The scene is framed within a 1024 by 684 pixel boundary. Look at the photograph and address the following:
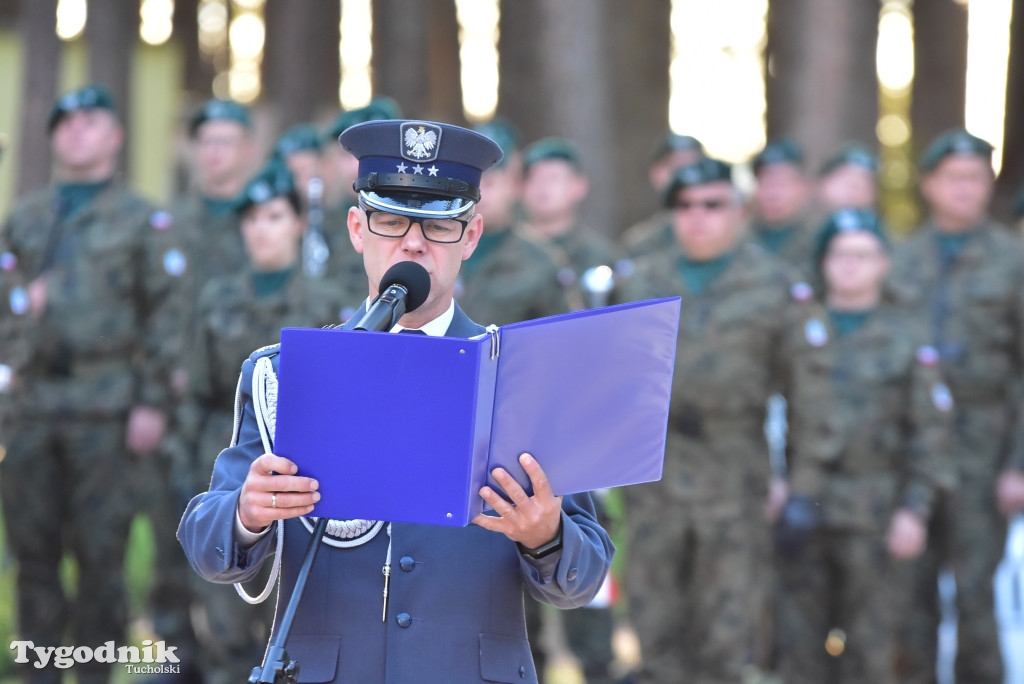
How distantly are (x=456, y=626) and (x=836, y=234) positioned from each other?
4.69 m

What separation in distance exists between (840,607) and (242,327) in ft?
10.1

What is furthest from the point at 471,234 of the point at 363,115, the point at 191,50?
the point at 191,50

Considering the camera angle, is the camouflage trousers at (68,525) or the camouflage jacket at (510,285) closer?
the camouflage trousers at (68,525)

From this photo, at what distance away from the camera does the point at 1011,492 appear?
23.3ft

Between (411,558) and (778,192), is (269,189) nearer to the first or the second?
(778,192)

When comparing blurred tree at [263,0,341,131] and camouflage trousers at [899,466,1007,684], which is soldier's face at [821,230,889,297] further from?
blurred tree at [263,0,341,131]

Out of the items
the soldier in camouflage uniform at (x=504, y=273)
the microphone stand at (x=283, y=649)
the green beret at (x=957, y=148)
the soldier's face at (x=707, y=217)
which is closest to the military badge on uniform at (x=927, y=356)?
the soldier's face at (x=707, y=217)

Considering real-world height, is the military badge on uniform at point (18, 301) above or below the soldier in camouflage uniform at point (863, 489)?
above

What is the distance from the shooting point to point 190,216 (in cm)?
864

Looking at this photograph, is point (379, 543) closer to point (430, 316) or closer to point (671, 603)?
point (430, 316)

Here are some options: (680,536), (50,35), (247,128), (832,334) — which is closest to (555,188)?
(247,128)

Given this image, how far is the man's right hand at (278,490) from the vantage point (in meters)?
2.61

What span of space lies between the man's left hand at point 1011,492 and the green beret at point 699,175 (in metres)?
1.98

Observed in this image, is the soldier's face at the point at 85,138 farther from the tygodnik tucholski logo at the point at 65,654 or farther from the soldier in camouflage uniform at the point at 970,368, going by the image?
the soldier in camouflage uniform at the point at 970,368
